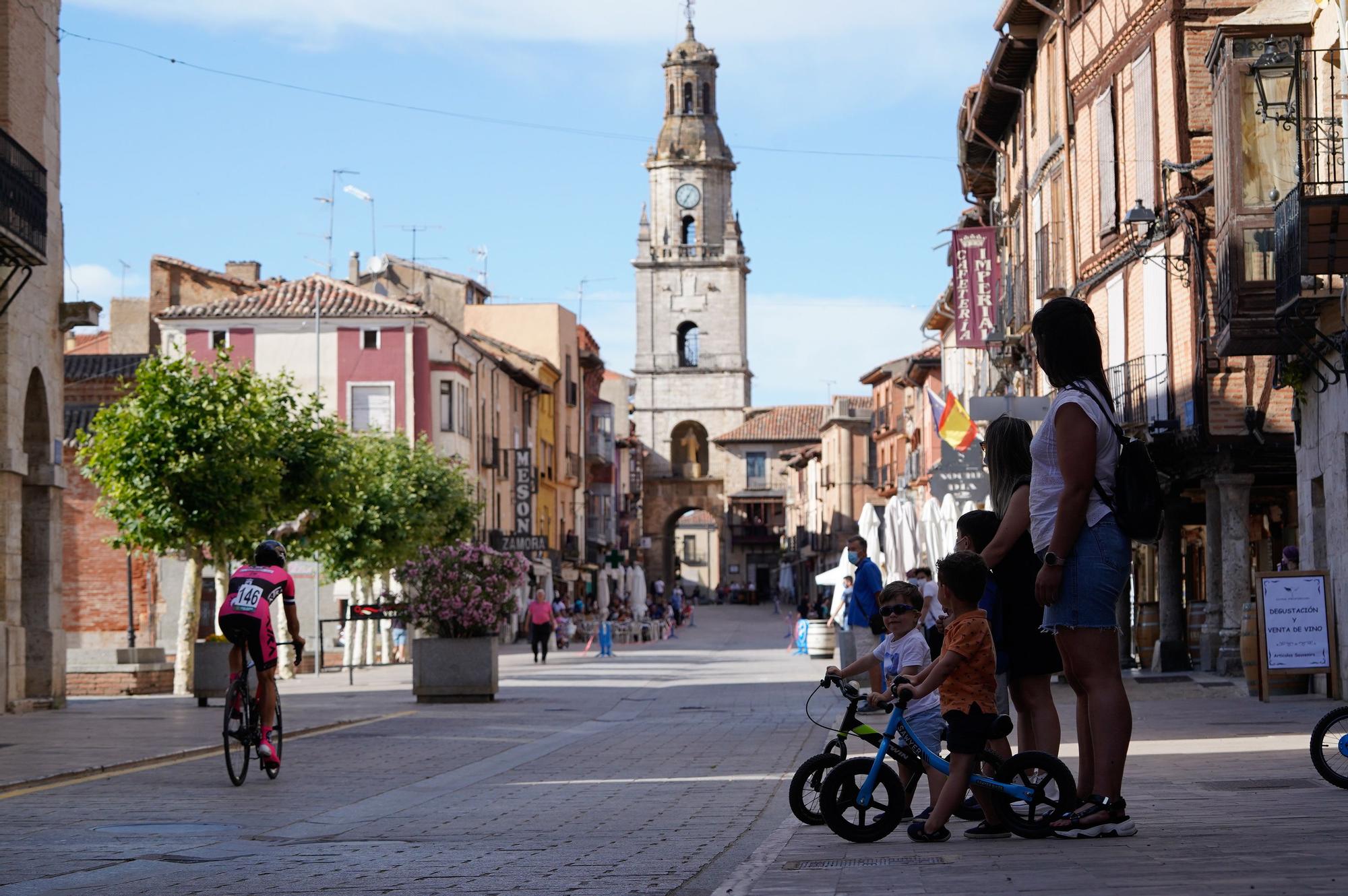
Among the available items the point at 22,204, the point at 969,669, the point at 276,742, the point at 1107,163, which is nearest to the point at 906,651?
the point at 969,669

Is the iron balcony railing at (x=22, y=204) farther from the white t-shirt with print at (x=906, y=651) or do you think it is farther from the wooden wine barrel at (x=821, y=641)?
the wooden wine barrel at (x=821, y=641)

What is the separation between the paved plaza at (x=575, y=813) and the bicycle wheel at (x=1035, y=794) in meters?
0.22

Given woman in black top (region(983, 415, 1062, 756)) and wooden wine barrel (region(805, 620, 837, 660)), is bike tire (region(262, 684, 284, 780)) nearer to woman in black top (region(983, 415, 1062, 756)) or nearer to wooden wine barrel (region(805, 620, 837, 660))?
woman in black top (region(983, 415, 1062, 756))

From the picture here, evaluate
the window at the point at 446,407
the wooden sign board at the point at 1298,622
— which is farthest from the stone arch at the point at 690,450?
the wooden sign board at the point at 1298,622

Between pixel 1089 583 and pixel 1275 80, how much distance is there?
13.8 metres

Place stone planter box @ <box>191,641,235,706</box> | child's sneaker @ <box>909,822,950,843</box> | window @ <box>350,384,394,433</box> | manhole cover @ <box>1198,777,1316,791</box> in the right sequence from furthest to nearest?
window @ <box>350,384,394,433</box> → stone planter box @ <box>191,641,235,706</box> → manhole cover @ <box>1198,777,1316,791</box> → child's sneaker @ <box>909,822,950,843</box>

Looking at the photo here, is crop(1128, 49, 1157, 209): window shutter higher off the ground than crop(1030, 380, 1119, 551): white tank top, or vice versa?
crop(1128, 49, 1157, 209): window shutter

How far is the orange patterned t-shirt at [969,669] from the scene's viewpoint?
316 inches

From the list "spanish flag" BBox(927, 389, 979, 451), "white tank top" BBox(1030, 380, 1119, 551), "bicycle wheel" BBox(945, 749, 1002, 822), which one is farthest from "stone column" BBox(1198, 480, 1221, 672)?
"white tank top" BBox(1030, 380, 1119, 551)

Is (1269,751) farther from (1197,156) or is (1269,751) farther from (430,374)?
(430,374)

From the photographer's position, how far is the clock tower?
118m

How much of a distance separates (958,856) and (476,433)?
189 ft

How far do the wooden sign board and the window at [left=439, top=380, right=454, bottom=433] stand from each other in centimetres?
4102

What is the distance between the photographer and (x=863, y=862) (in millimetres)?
7391
